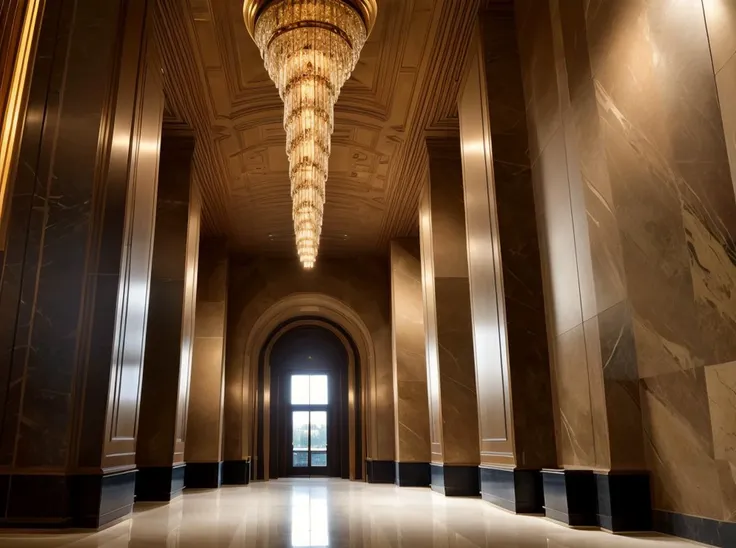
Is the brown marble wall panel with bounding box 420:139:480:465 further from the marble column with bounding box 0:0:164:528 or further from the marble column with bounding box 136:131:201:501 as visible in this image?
the marble column with bounding box 0:0:164:528

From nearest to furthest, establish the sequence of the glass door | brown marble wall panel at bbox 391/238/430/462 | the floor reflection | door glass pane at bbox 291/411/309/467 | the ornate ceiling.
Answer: the floor reflection
the ornate ceiling
brown marble wall panel at bbox 391/238/430/462
the glass door
door glass pane at bbox 291/411/309/467

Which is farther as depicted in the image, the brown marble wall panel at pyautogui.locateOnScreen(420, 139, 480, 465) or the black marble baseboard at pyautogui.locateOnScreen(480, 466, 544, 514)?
the brown marble wall panel at pyautogui.locateOnScreen(420, 139, 480, 465)

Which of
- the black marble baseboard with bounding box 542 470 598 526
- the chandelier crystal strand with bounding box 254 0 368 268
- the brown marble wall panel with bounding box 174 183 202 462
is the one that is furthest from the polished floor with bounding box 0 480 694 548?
the chandelier crystal strand with bounding box 254 0 368 268

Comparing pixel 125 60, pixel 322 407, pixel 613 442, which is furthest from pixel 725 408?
pixel 322 407

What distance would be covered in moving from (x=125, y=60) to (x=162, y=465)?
5.04 metres

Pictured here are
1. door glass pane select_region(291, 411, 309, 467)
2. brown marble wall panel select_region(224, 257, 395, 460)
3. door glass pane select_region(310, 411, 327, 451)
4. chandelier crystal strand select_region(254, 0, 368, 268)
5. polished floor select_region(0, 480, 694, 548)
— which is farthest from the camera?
door glass pane select_region(310, 411, 327, 451)

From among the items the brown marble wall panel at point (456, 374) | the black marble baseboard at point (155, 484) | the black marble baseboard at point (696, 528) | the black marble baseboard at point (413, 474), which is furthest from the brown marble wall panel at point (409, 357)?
the black marble baseboard at point (696, 528)

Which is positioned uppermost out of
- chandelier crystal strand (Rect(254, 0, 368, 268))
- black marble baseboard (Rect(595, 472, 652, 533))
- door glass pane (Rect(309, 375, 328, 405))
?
chandelier crystal strand (Rect(254, 0, 368, 268))

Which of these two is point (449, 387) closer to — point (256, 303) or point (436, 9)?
point (436, 9)

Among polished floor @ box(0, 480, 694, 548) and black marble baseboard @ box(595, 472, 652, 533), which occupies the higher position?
black marble baseboard @ box(595, 472, 652, 533)

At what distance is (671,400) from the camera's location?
3.90 metres

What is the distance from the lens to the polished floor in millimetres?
3902

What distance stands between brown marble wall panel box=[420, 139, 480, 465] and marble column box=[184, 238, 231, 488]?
14.1ft

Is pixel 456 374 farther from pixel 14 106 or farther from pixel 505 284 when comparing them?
pixel 14 106
